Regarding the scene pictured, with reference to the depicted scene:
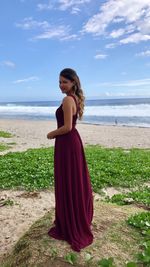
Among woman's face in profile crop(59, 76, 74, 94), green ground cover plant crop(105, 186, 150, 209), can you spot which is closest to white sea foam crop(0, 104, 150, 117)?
green ground cover plant crop(105, 186, 150, 209)

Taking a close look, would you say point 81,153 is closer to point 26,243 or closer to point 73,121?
point 73,121

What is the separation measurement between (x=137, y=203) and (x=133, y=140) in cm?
1603

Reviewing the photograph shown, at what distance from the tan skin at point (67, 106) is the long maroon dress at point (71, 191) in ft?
0.44

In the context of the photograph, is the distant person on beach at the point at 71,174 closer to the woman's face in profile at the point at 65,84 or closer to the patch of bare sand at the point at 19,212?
the woman's face in profile at the point at 65,84

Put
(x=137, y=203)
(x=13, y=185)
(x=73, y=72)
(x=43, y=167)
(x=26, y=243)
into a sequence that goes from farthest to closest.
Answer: (x=43, y=167) < (x=13, y=185) < (x=137, y=203) < (x=26, y=243) < (x=73, y=72)

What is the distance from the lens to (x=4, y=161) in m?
12.3

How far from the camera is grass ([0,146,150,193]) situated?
9.82 meters

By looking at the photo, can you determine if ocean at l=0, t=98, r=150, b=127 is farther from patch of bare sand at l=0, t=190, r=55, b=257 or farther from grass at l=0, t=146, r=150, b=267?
patch of bare sand at l=0, t=190, r=55, b=257

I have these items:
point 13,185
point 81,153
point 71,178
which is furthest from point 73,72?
point 13,185

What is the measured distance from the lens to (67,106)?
4.79 meters

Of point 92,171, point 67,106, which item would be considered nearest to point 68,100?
point 67,106

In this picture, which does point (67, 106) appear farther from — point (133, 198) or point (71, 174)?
point (133, 198)

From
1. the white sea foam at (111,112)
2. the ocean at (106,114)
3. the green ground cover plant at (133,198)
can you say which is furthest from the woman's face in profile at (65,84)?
the white sea foam at (111,112)

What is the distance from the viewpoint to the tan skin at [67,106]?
480 cm
